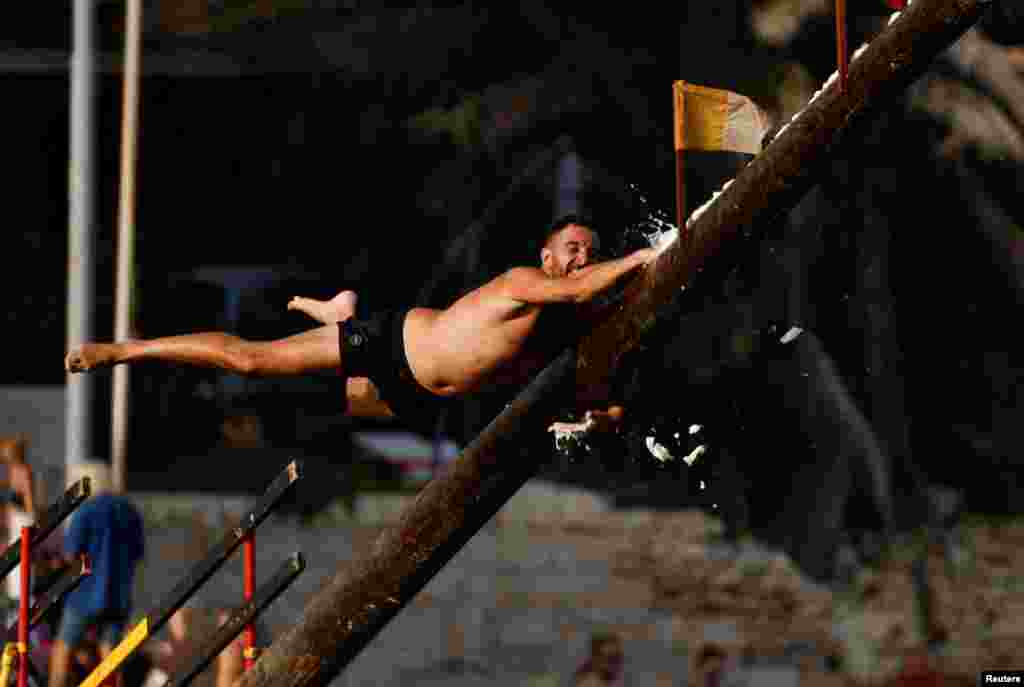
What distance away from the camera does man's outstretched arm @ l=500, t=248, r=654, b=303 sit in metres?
8.41

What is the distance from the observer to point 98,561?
13.2 m

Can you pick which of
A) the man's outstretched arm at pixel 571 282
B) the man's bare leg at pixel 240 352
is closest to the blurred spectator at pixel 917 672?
the man's bare leg at pixel 240 352

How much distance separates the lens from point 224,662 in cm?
1188

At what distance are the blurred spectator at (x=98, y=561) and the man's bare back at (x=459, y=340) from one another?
3.55 metres

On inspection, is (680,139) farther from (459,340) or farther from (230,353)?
(230,353)

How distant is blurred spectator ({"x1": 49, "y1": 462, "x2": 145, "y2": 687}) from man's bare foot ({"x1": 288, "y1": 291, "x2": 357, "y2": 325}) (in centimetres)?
356

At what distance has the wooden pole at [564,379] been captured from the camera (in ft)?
25.6

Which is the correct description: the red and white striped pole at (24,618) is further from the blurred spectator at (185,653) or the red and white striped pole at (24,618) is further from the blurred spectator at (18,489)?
the blurred spectator at (18,489)

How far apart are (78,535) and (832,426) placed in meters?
8.82

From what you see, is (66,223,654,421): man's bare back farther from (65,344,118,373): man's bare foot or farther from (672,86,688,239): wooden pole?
(672,86,688,239): wooden pole

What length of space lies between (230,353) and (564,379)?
5.96 feet

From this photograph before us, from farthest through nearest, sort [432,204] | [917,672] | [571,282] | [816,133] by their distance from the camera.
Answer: [917,672], [432,204], [571,282], [816,133]

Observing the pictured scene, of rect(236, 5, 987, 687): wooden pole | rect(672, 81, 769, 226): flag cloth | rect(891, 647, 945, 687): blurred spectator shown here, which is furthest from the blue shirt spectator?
rect(891, 647, 945, 687): blurred spectator

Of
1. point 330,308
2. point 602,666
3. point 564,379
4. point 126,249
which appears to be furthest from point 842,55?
point 602,666
